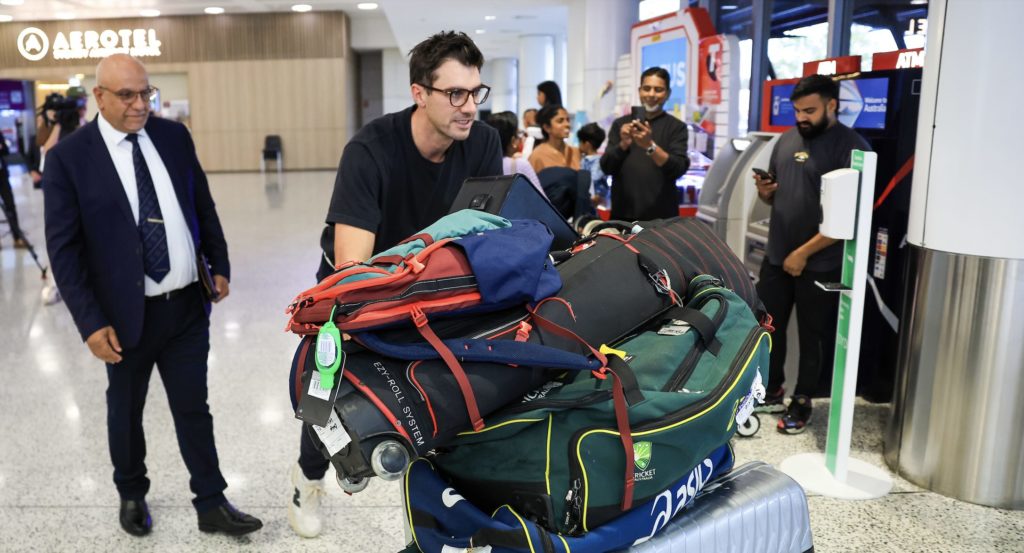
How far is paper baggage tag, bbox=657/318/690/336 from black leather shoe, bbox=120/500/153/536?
6.75 feet

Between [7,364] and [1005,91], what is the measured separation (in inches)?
196

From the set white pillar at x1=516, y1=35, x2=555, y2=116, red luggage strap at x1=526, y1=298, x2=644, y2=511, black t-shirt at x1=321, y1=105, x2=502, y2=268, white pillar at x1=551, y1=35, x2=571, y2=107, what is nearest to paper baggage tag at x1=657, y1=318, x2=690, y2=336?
red luggage strap at x1=526, y1=298, x2=644, y2=511

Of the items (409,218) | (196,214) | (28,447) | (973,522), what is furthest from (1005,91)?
(28,447)

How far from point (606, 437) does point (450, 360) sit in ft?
0.89

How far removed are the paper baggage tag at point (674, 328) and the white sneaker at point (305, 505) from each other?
1.55m

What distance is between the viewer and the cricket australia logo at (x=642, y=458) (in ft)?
3.96

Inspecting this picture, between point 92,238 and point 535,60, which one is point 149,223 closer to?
point 92,238

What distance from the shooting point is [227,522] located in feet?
8.49

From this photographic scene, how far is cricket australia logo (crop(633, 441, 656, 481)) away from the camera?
1.21 m

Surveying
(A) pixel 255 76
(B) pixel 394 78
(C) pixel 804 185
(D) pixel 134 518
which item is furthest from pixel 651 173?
(B) pixel 394 78

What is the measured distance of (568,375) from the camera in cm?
127

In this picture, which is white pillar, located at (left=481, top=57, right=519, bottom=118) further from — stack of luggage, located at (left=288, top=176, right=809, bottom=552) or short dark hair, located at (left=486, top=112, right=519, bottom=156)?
stack of luggage, located at (left=288, top=176, right=809, bottom=552)

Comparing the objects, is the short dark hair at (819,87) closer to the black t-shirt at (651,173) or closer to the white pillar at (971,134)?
the white pillar at (971,134)

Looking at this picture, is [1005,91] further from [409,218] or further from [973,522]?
[409,218]
